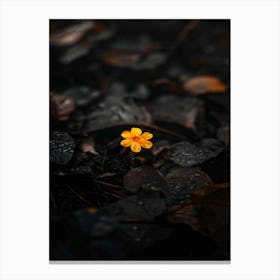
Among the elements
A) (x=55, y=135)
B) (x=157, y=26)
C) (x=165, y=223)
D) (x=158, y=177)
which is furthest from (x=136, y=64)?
(x=165, y=223)

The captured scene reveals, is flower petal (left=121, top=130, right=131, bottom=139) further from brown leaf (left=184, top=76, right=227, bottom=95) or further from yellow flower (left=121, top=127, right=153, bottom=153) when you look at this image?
brown leaf (left=184, top=76, right=227, bottom=95)

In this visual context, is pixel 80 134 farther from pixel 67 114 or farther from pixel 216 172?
pixel 216 172

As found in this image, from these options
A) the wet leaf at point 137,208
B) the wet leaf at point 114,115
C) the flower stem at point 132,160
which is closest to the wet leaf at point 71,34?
the wet leaf at point 114,115

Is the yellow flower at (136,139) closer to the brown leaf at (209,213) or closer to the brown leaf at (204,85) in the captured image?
the brown leaf at (209,213)

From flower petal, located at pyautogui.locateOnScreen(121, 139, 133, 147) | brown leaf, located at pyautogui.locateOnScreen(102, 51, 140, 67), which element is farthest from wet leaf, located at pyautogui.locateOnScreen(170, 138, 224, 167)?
brown leaf, located at pyautogui.locateOnScreen(102, 51, 140, 67)

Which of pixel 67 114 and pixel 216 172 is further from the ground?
pixel 67 114

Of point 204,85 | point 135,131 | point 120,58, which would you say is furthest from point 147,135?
point 120,58

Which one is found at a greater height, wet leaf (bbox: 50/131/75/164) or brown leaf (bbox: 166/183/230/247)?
wet leaf (bbox: 50/131/75/164)
